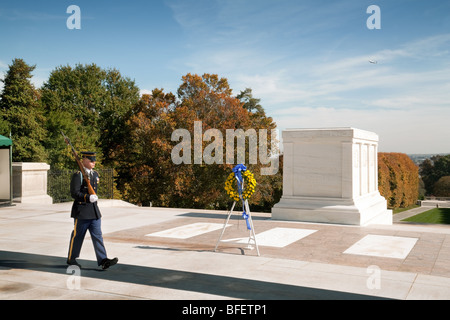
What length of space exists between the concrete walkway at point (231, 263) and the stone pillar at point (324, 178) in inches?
28.7

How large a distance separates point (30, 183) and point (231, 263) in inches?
537

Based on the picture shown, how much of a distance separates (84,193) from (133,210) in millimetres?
9335

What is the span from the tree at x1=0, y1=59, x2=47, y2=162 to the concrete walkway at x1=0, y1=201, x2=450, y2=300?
2046 centimetres

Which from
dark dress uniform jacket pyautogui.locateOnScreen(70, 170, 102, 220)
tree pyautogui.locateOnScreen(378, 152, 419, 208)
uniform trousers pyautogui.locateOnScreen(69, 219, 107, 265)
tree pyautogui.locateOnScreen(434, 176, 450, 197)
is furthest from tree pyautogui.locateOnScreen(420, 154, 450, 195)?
dark dress uniform jacket pyautogui.locateOnScreen(70, 170, 102, 220)

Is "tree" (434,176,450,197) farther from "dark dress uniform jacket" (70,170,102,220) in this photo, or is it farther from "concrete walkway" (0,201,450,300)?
"dark dress uniform jacket" (70,170,102,220)

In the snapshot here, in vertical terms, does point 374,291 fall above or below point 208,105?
below

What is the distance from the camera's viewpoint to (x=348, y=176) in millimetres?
12750

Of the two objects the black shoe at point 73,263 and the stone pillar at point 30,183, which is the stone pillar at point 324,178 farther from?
the stone pillar at point 30,183

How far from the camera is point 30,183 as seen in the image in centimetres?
1842

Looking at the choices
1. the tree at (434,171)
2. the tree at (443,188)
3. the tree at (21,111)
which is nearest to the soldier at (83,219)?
the tree at (21,111)

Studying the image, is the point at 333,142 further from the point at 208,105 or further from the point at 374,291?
the point at 208,105

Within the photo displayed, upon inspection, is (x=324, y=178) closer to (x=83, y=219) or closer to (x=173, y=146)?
(x=83, y=219)

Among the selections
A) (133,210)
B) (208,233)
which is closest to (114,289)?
(208,233)

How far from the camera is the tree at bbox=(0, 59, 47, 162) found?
101 ft
